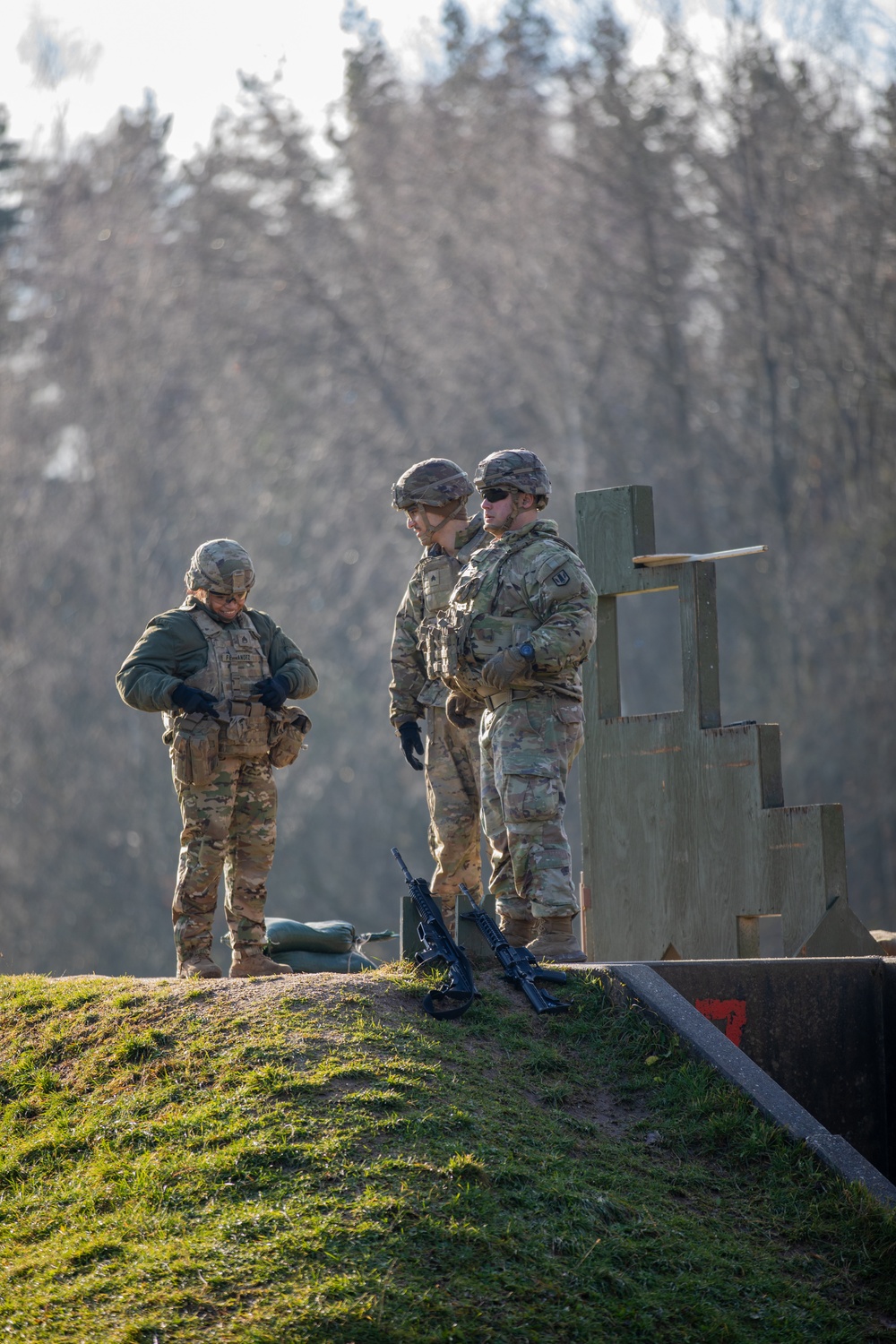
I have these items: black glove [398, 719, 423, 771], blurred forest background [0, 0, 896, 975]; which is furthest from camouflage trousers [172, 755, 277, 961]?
blurred forest background [0, 0, 896, 975]

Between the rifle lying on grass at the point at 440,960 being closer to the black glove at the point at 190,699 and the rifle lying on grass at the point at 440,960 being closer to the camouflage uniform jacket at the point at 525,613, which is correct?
the camouflage uniform jacket at the point at 525,613

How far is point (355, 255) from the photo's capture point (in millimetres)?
30578

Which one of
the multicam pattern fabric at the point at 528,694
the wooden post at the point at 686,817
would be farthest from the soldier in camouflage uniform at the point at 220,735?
the wooden post at the point at 686,817

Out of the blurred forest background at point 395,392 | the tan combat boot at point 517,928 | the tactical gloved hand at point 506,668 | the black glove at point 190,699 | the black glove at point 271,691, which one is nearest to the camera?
the tactical gloved hand at point 506,668

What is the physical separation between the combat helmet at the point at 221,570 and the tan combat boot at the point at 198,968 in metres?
1.78

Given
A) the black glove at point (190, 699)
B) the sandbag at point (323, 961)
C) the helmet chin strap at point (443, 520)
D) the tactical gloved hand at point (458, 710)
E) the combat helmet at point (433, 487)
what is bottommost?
the sandbag at point (323, 961)

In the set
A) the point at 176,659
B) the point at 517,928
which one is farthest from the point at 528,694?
the point at 176,659

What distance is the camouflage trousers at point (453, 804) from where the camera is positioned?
7828mm

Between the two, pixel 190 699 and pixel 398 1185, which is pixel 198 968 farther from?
pixel 398 1185

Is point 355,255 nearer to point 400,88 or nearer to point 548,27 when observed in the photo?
point 400,88

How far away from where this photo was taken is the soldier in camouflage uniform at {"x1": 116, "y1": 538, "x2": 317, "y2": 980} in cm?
768

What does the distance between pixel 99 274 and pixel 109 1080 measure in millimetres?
26399

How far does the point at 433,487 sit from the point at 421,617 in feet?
2.23

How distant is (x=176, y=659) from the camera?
7.88m
